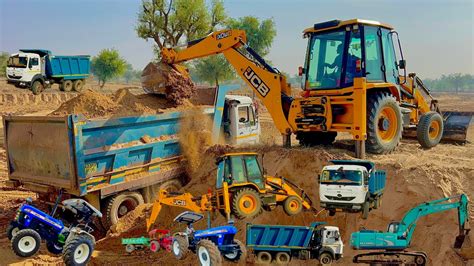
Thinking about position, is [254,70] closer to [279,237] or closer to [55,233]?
[279,237]

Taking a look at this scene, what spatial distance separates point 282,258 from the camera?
7527 millimetres

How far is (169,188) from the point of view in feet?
36.0

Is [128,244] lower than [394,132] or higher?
lower

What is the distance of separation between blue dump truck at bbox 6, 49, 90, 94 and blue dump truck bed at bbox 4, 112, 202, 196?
18396 mm

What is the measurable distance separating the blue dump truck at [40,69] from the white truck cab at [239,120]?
62.1ft

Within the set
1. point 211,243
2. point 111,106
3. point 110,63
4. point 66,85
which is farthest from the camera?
point 110,63

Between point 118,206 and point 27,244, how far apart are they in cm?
205

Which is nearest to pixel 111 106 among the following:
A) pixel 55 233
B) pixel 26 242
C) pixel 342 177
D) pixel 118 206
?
pixel 118 206

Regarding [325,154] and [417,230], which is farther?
[325,154]

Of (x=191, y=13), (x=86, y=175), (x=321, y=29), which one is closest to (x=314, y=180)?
(x=321, y=29)

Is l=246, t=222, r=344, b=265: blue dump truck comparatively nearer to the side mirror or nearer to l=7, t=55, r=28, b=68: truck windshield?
the side mirror

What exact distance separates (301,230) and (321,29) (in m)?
5.11

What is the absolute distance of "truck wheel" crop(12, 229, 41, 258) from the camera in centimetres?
804

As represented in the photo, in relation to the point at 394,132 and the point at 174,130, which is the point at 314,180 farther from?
the point at 174,130
